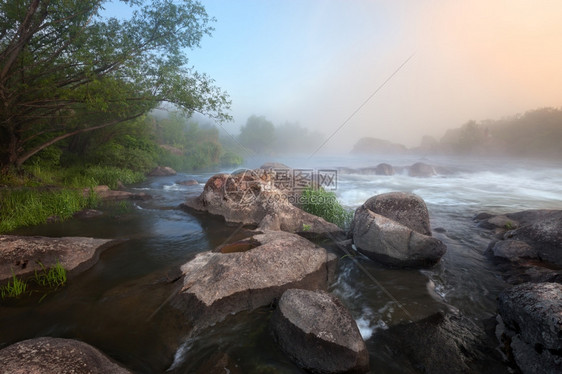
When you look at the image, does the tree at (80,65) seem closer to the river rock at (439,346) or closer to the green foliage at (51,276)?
the green foliage at (51,276)

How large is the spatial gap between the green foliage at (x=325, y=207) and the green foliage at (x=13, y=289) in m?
9.20

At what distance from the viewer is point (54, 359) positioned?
2877 mm

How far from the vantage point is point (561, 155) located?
160 feet

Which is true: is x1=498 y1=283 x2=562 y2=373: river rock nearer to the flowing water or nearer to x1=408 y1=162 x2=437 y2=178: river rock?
the flowing water

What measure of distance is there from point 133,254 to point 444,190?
80.4 ft

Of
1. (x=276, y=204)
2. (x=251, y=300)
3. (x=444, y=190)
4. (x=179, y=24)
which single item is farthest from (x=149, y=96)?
(x=444, y=190)

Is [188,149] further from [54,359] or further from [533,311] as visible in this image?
[533,311]

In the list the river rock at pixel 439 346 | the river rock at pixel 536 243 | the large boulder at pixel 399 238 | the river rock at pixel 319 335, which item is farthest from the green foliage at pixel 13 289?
the river rock at pixel 536 243

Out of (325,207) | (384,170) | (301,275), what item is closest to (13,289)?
(301,275)

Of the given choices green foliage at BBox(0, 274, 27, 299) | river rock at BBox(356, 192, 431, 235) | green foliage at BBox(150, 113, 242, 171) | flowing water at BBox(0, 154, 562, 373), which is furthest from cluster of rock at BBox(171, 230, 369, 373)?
green foliage at BBox(150, 113, 242, 171)

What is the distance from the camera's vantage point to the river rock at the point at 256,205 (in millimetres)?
9172

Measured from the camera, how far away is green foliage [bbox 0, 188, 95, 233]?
8.89 meters

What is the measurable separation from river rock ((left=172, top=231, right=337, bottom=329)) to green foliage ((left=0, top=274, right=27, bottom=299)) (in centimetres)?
315

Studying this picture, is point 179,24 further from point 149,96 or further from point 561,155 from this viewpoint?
point 561,155
